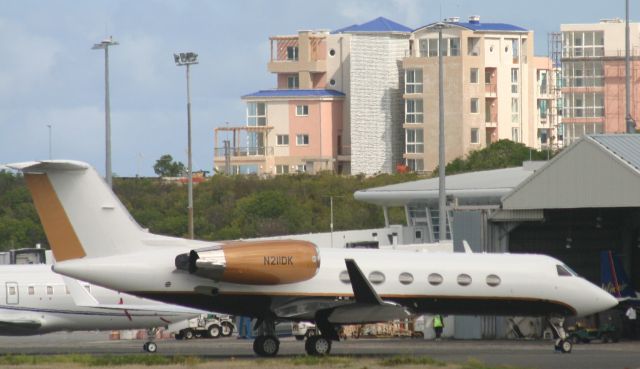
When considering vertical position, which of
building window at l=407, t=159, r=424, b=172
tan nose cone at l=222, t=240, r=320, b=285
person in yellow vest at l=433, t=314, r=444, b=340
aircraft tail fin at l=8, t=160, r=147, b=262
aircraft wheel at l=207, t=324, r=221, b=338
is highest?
building window at l=407, t=159, r=424, b=172

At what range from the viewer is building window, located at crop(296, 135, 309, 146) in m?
154

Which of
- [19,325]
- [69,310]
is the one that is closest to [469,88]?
[69,310]

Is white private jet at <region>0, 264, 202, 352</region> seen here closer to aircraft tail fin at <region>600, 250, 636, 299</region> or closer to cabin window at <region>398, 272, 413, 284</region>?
cabin window at <region>398, 272, 413, 284</region>

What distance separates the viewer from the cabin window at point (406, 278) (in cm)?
4184

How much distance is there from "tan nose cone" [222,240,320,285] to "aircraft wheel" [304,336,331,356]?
1.50 meters

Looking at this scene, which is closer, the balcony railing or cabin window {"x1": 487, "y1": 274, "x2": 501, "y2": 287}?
cabin window {"x1": 487, "y1": 274, "x2": 501, "y2": 287}

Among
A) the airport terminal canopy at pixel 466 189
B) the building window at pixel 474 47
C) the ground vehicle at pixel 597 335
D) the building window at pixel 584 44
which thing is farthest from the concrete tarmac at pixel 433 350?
the building window at pixel 584 44

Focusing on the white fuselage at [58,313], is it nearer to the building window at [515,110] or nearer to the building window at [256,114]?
the building window at [256,114]

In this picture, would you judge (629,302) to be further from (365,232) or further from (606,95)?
(606,95)

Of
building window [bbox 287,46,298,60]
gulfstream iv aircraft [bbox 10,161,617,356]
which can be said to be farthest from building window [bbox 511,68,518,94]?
gulfstream iv aircraft [bbox 10,161,617,356]

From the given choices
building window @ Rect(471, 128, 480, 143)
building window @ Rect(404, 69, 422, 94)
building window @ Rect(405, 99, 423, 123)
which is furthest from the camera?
building window @ Rect(471, 128, 480, 143)

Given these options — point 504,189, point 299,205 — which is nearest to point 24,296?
point 504,189

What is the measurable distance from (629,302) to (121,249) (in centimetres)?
1816

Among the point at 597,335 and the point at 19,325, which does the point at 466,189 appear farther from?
the point at 19,325
